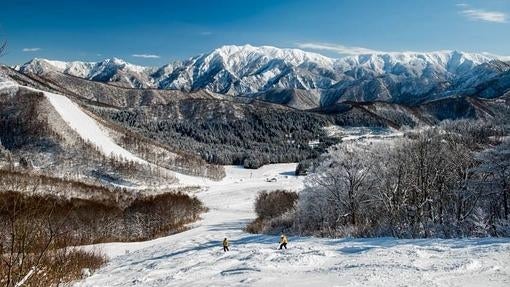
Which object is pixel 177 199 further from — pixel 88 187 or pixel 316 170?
pixel 316 170

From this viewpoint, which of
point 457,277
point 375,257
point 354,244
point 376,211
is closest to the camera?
point 457,277

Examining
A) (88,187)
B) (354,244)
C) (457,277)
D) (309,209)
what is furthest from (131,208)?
(457,277)

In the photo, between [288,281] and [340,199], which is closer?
[288,281]

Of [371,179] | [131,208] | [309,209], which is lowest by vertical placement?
[131,208]

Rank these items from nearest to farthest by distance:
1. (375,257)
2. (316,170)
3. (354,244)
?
(375,257)
(354,244)
(316,170)

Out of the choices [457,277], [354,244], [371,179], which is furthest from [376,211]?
[457,277]

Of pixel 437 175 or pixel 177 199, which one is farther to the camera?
pixel 177 199

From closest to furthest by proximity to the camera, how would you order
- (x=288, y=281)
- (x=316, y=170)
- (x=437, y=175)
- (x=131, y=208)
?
(x=288, y=281) < (x=437, y=175) < (x=316, y=170) < (x=131, y=208)

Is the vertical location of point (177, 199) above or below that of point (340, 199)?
below

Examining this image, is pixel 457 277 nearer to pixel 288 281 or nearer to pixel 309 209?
pixel 288 281
